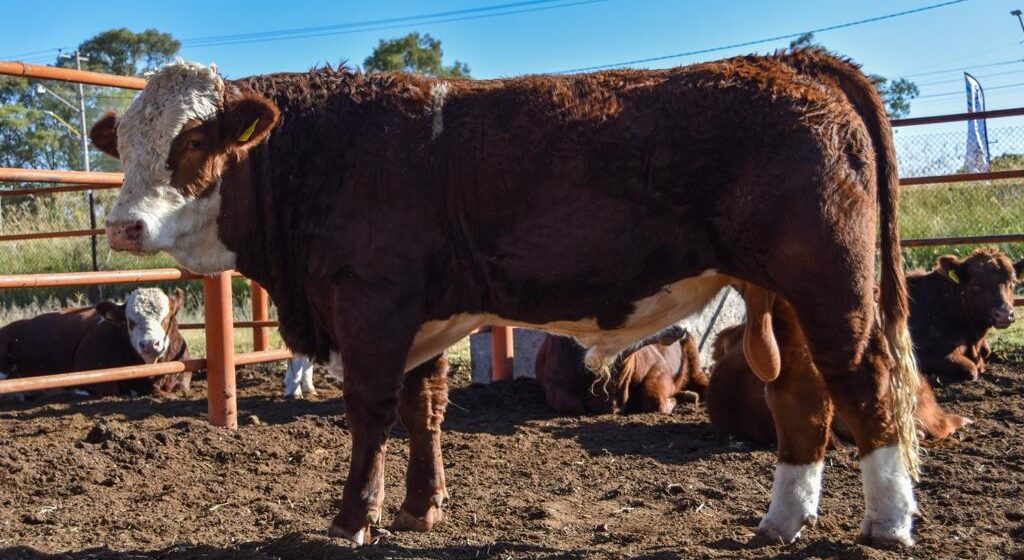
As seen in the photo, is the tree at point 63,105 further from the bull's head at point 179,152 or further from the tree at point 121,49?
the bull's head at point 179,152

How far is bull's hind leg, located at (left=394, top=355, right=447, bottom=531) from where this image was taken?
4270 mm

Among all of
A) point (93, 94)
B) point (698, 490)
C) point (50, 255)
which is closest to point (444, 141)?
point (698, 490)

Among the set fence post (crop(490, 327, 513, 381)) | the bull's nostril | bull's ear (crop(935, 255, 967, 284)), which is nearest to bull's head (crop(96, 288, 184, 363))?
fence post (crop(490, 327, 513, 381))

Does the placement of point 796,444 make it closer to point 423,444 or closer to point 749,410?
point 423,444

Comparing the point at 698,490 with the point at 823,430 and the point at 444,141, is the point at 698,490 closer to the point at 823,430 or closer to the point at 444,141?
the point at 823,430

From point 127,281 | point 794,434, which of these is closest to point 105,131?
point 127,281

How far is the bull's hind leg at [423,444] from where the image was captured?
4270 millimetres

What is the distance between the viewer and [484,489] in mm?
5141

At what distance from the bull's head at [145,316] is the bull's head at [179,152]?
5.39m

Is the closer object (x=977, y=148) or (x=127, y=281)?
(x=127, y=281)

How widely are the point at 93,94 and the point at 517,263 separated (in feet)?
142

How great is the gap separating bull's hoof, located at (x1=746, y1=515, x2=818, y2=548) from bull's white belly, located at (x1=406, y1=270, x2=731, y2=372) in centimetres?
87

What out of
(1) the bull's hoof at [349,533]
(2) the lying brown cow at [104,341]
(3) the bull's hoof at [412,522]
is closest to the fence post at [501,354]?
(2) the lying brown cow at [104,341]

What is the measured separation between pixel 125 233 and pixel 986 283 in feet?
26.1
